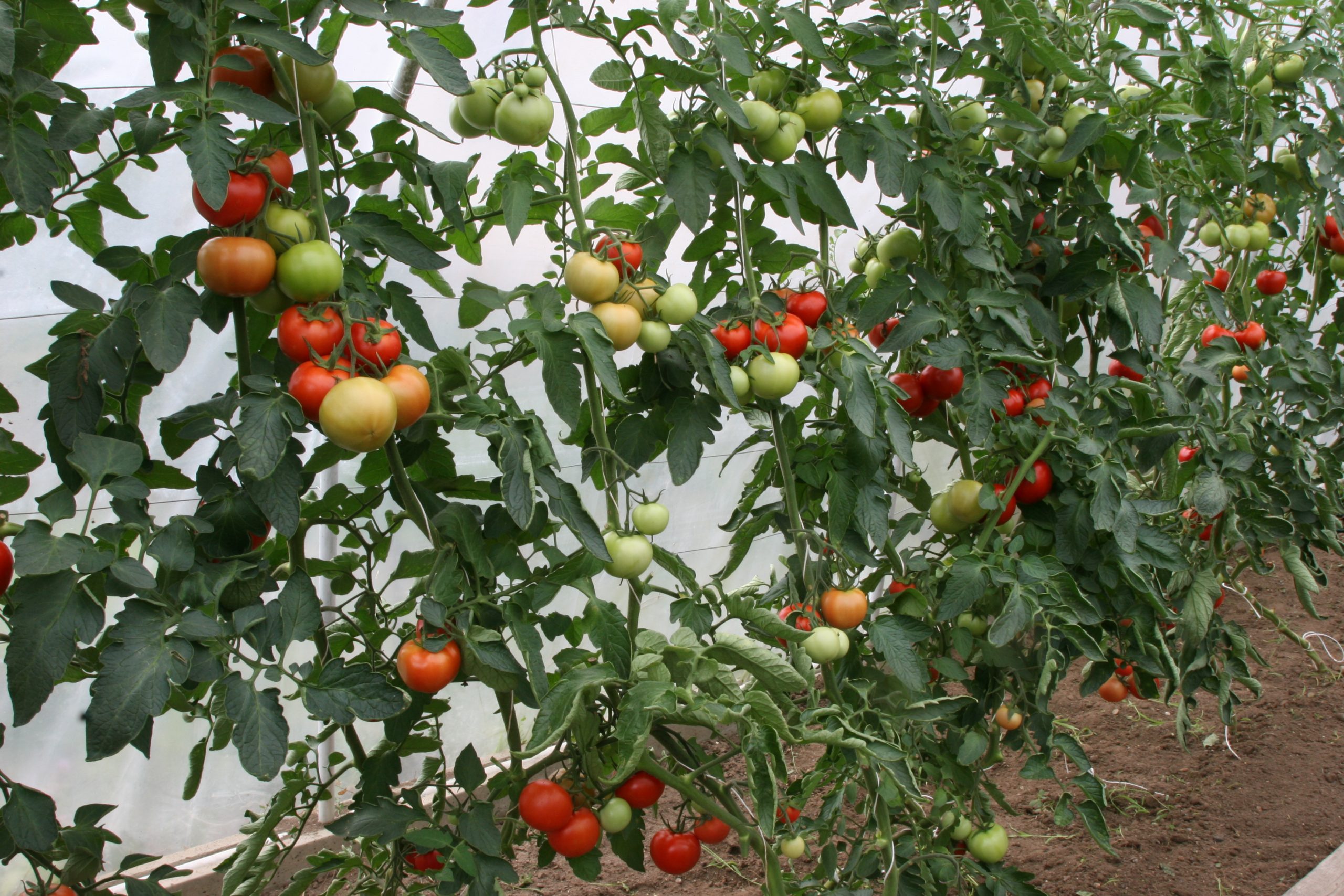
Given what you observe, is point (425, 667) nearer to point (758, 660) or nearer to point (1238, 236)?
point (758, 660)

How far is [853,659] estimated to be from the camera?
1.36 metres

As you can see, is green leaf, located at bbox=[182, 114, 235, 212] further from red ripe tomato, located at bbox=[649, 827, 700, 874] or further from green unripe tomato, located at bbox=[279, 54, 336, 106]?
red ripe tomato, located at bbox=[649, 827, 700, 874]

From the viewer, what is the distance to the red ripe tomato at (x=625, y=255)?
→ 98 cm

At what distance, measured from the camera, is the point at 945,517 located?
1429 mm

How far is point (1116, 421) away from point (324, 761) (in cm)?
174

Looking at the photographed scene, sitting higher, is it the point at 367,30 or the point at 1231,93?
the point at 367,30

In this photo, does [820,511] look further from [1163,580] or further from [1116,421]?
[1163,580]

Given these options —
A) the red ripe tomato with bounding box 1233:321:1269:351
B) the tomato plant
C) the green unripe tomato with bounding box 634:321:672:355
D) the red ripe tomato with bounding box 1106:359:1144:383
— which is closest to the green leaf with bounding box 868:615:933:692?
the tomato plant

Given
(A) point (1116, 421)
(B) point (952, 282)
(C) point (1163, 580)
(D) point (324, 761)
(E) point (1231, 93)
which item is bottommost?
(C) point (1163, 580)

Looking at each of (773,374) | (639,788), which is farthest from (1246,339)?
(639,788)

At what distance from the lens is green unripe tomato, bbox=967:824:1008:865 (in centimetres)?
141

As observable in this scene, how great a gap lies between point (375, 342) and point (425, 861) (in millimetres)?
698

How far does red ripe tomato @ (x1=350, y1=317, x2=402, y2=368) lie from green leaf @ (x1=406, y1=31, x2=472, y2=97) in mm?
Answer: 215

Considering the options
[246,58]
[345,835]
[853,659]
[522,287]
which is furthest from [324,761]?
[246,58]
